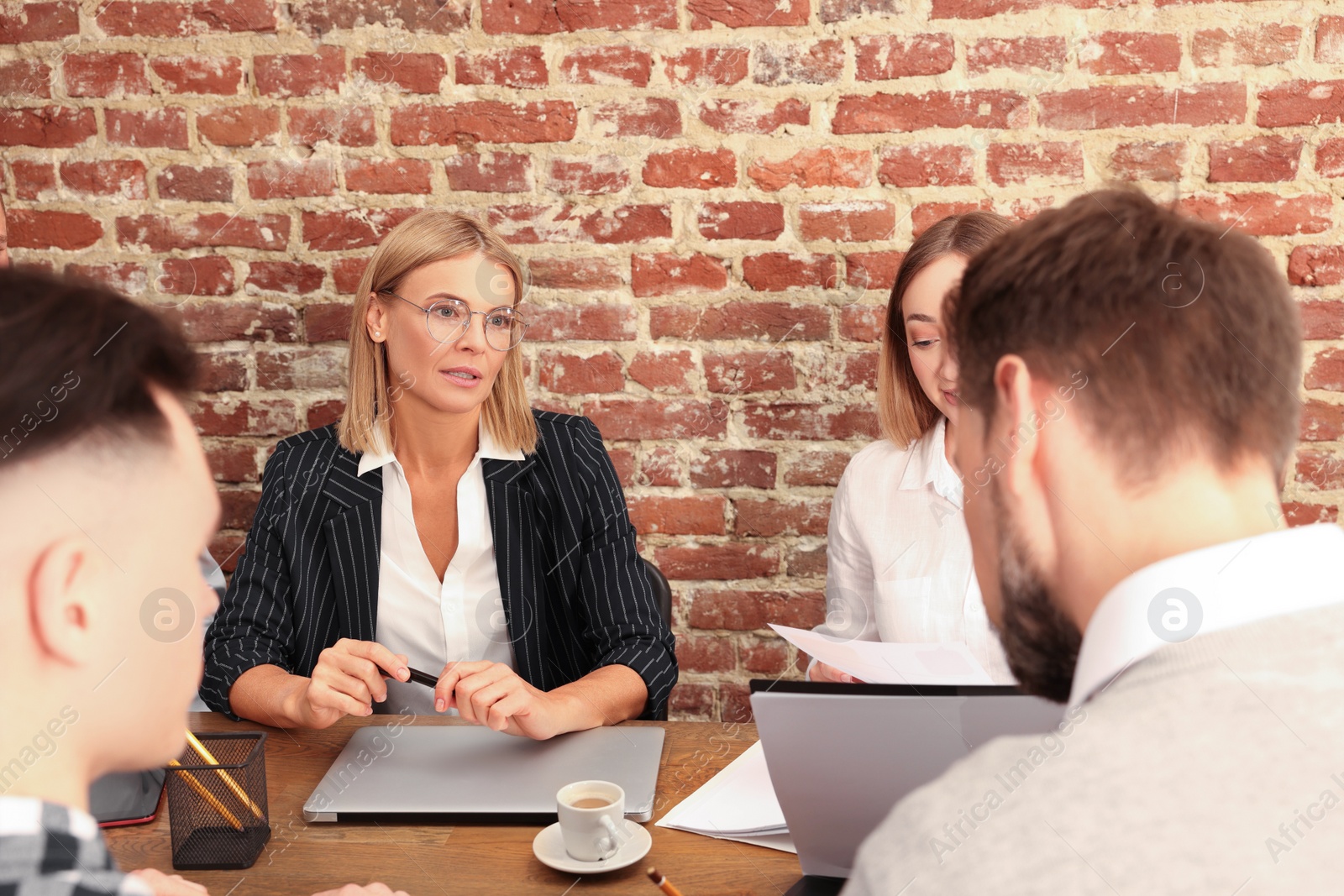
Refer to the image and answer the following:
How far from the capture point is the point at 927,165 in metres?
1.80

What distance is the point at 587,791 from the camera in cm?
99

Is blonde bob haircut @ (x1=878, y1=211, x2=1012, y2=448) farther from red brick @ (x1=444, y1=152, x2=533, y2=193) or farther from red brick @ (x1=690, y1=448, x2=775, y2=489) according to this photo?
red brick @ (x1=444, y1=152, x2=533, y2=193)

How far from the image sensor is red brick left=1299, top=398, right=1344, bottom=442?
5.87ft

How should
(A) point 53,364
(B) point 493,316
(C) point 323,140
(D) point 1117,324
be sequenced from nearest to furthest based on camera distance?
1. (A) point 53,364
2. (D) point 1117,324
3. (B) point 493,316
4. (C) point 323,140

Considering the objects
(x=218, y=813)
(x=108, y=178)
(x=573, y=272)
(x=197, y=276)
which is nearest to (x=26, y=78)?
(x=108, y=178)

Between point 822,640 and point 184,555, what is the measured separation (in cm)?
68

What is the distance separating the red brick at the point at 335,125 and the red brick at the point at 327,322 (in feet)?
1.02

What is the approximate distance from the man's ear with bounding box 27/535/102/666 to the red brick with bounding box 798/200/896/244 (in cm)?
150

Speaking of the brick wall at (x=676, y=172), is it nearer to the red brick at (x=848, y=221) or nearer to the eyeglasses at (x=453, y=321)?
the red brick at (x=848, y=221)

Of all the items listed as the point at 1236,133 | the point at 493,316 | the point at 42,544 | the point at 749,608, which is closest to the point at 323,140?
the point at 493,316

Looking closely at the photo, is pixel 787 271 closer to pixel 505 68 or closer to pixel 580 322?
pixel 580 322

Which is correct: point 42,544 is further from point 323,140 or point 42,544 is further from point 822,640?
point 323,140

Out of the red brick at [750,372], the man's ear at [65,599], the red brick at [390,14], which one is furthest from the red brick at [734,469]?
the man's ear at [65,599]

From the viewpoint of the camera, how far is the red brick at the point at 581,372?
74.4 inches
